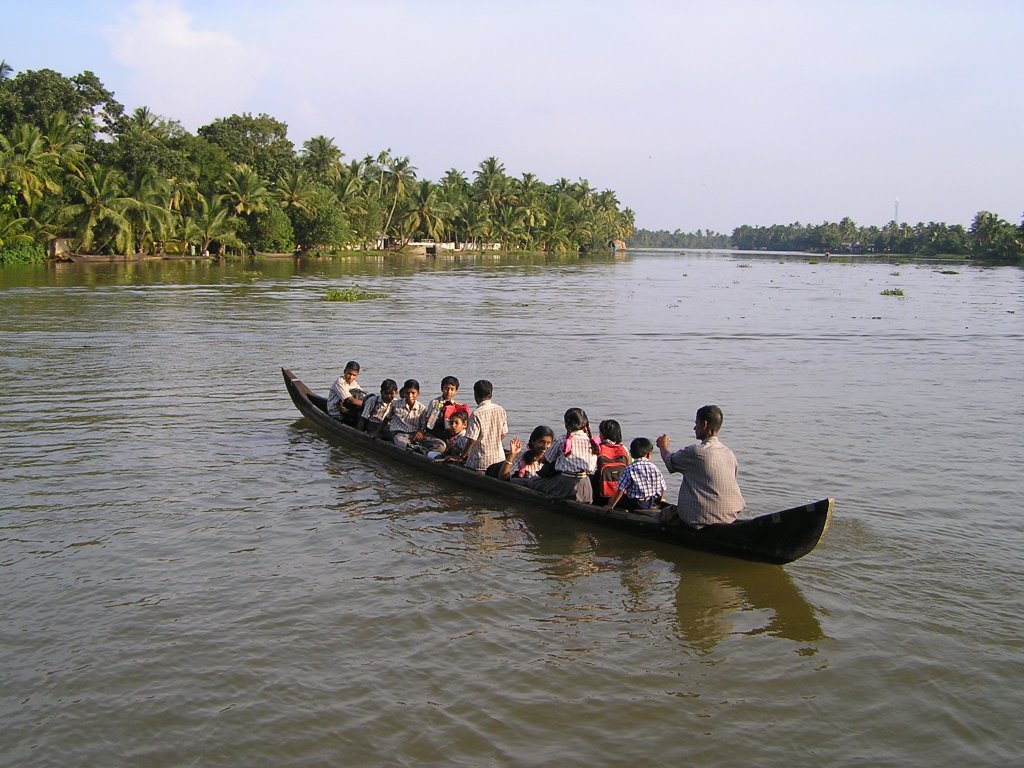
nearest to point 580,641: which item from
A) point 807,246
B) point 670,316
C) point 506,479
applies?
point 506,479

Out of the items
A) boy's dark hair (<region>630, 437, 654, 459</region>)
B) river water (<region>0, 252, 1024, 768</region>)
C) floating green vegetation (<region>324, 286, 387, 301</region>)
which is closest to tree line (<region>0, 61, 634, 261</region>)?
floating green vegetation (<region>324, 286, 387, 301</region>)

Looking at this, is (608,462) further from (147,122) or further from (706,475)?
(147,122)

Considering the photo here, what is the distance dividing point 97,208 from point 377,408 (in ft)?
133

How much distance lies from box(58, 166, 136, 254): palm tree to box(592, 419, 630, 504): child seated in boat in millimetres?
43826

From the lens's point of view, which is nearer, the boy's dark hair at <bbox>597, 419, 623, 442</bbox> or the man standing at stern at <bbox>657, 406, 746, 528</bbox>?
the man standing at stern at <bbox>657, 406, 746, 528</bbox>

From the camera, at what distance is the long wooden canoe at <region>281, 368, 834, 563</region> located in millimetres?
6930

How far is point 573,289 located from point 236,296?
16.5 meters

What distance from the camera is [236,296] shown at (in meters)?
32.5

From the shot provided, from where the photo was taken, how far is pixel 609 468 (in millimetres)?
8328

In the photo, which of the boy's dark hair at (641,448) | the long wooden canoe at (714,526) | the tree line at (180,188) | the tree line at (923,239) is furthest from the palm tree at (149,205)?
the tree line at (923,239)

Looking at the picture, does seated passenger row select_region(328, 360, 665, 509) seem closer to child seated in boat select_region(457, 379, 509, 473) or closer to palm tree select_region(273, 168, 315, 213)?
child seated in boat select_region(457, 379, 509, 473)

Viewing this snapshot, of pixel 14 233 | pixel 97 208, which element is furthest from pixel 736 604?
pixel 14 233

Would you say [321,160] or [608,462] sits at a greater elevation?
[321,160]

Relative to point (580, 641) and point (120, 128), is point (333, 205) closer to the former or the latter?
point (120, 128)
